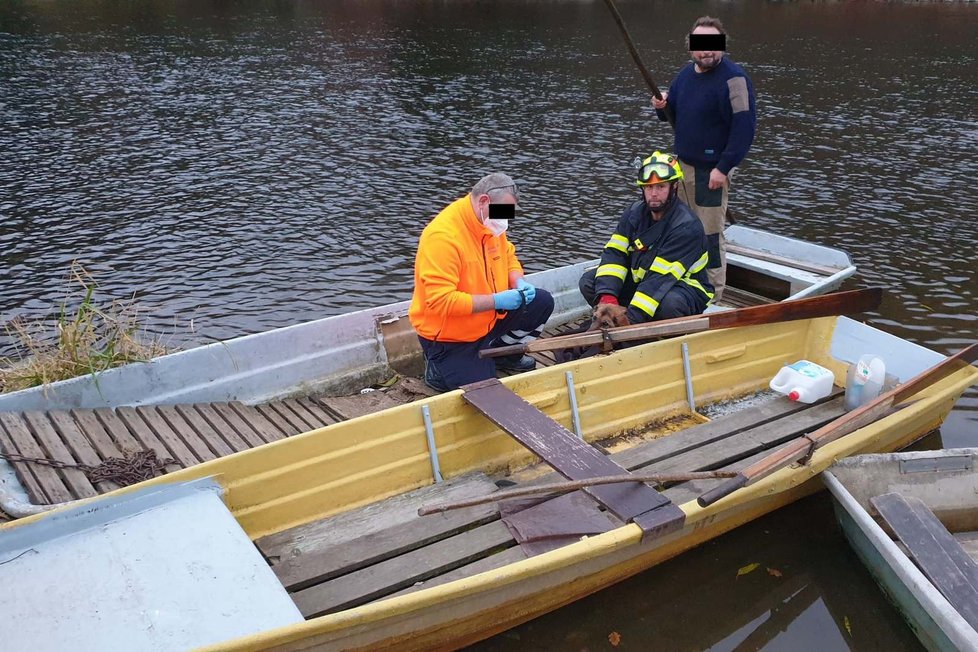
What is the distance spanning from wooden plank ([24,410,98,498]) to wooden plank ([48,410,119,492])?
1.1 inches

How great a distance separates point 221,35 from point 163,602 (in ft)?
71.8

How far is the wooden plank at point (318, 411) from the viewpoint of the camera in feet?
18.1

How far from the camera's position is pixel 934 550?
4.55 metres

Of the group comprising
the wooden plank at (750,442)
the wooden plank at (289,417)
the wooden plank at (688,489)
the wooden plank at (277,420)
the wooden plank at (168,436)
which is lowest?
the wooden plank at (750,442)

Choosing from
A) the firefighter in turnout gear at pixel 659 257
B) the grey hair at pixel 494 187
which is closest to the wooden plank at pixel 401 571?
the grey hair at pixel 494 187

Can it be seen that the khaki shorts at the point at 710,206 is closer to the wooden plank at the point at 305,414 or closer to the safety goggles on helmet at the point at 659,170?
the safety goggles on helmet at the point at 659,170

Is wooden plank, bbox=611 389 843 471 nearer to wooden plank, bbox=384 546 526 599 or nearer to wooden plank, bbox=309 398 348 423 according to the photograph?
wooden plank, bbox=384 546 526 599

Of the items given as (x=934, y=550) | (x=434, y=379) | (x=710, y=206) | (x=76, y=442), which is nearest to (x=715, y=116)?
(x=710, y=206)

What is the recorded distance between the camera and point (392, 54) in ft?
69.3

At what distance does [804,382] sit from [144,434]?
181 inches

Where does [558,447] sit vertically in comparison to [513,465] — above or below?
above

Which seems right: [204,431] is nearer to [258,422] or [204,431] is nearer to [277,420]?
[258,422]

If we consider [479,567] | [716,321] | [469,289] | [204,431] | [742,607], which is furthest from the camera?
[716,321]

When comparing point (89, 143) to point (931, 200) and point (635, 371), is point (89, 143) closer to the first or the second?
point (635, 371)
